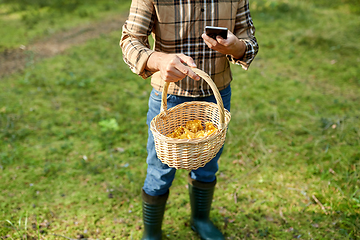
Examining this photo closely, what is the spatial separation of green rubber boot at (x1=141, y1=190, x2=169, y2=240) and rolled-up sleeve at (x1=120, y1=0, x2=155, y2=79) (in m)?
1.00

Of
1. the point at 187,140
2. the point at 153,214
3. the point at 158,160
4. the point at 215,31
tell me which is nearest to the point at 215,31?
the point at 215,31

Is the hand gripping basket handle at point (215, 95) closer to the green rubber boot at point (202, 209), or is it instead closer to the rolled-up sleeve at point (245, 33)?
the rolled-up sleeve at point (245, 33)

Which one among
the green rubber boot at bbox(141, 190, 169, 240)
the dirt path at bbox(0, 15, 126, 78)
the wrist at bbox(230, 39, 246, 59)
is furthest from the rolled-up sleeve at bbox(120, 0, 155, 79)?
the dirt path at bbox(0, 15, 126, 78)

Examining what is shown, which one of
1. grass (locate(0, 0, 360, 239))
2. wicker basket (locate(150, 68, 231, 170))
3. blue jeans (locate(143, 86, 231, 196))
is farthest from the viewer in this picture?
grass (locate(0, 0, 360, 239))

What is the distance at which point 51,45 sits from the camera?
20.9 ft

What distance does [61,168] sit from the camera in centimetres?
322

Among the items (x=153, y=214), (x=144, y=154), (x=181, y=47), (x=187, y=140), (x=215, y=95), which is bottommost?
(x=144, y=154)

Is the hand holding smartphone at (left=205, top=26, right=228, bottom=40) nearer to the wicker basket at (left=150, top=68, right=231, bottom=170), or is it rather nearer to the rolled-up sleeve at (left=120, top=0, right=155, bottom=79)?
the wicker basket at (left=150, top=68, right=231, bottom=170)

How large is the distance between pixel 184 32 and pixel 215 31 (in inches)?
11.0

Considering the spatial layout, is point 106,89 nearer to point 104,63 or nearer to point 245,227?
point 104,63

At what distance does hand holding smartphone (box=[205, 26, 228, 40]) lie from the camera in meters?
1.49

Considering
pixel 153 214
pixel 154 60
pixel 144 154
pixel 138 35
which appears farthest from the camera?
pixel 144 154

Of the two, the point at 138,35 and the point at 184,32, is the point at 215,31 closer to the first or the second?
the point at 184,32

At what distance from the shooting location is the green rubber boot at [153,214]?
7.18 ft
